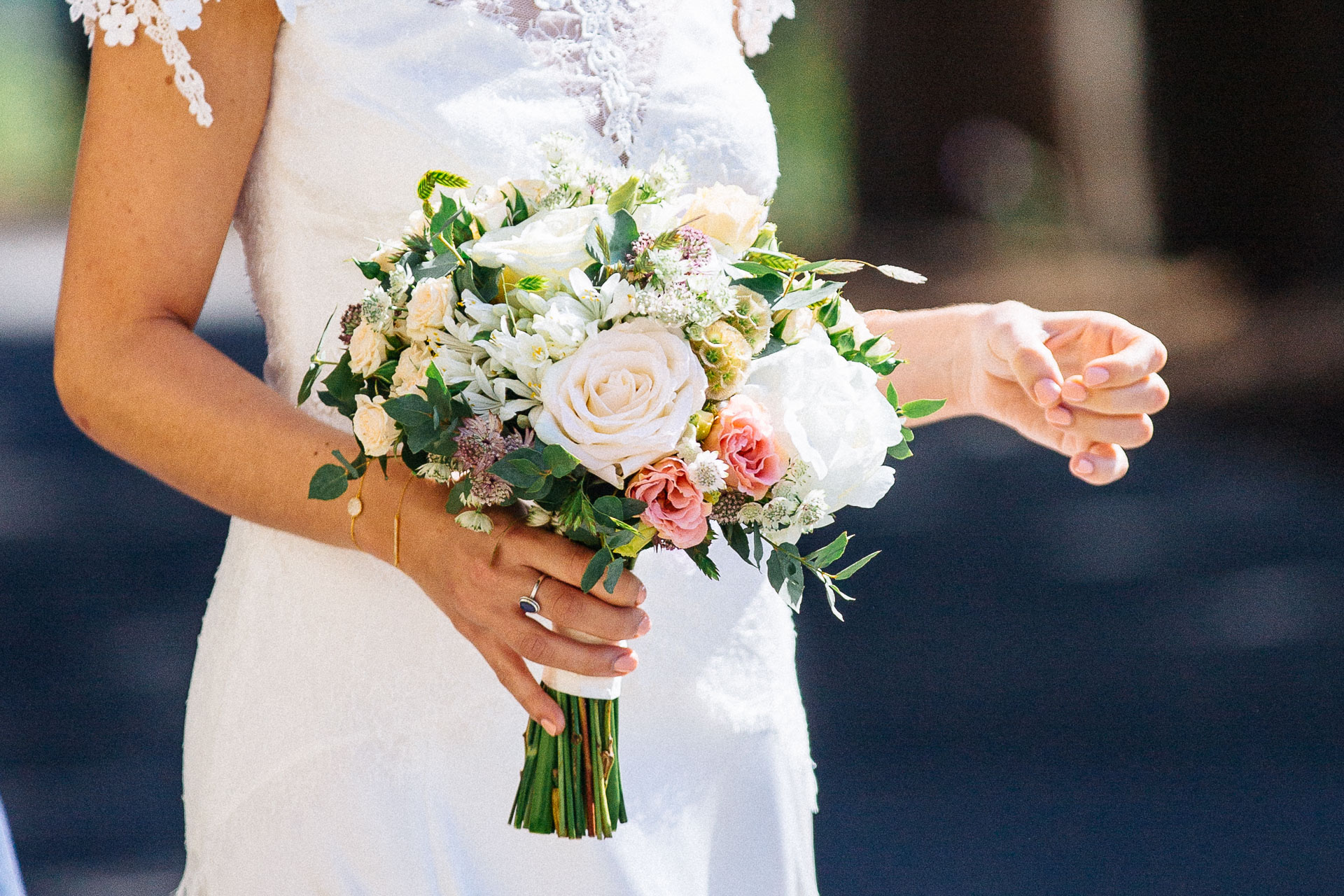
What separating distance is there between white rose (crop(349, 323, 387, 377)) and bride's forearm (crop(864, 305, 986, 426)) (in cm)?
73

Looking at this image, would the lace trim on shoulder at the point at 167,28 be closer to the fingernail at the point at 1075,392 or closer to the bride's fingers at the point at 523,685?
the bride's fingers at the point at 523,685

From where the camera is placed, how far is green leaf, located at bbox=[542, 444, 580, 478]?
1172 mm

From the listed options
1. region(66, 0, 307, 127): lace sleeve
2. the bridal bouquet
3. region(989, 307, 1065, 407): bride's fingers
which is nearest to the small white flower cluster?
the bridal bouquet

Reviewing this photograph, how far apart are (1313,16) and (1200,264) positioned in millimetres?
2780

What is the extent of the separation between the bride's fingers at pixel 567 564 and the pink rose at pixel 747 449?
142 millimetres

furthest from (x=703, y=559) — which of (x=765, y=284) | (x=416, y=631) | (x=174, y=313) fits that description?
(x=174, y=313)

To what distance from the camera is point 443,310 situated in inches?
48.4

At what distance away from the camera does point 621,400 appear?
1.17 m

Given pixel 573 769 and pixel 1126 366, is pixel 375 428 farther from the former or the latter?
pixel 1126 366

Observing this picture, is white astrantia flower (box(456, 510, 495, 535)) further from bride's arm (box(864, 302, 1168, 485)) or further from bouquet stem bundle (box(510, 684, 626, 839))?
bride's arm (box(864, 302, 1168, 485))

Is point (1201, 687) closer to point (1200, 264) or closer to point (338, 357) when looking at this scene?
point (338, 357)

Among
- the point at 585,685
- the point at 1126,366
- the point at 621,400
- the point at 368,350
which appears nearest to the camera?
the point at 621,400

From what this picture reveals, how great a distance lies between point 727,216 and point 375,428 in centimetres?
39

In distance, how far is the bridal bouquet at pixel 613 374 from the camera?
3.89 feet
